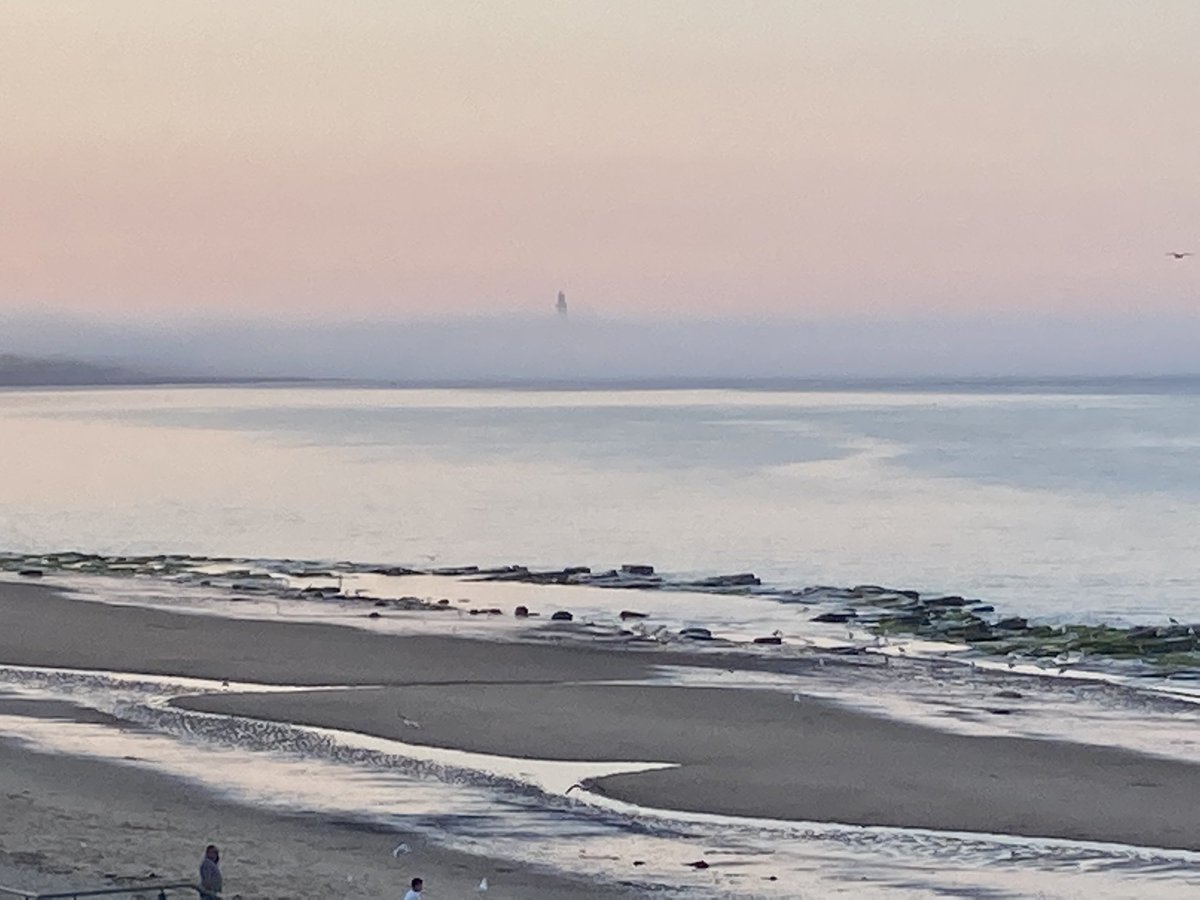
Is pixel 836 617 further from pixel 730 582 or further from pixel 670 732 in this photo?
pixel 670 732

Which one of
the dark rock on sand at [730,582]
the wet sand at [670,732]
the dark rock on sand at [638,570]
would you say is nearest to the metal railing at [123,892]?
the wet sand at [670,732]

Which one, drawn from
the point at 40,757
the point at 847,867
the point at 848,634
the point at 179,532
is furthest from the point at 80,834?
the point at 179,532

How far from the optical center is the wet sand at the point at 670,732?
28250 mm

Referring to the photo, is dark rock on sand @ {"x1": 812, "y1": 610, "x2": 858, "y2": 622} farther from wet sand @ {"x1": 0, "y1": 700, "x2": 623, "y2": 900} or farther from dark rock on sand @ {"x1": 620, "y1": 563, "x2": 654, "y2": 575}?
wet sand @ {"x1": 0, "y1": 700, "x2": 623, "y2": 900}

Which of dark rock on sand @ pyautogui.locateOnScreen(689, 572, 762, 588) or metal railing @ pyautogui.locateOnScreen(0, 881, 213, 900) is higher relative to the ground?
metal railing @ pyautogui.locateOnScreen(0, 881, 213, 900)

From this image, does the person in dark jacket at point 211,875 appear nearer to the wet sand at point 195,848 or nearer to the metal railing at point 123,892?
the metal railing at point 123,892

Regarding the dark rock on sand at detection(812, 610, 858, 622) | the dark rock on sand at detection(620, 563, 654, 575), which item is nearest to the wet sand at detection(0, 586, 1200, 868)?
the dark rock on sand at detection(812, 610, 858, 622)

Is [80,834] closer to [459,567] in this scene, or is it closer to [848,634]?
[848,634]

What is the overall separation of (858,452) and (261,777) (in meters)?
129

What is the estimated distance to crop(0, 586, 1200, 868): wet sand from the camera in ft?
92.7

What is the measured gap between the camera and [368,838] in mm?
26047

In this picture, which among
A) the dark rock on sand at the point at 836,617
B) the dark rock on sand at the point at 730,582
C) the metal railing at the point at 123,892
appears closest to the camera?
the metal railing at the point at 123,892

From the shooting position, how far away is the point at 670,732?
3384 cm

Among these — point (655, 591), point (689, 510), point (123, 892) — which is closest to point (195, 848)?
point (123, 892)
